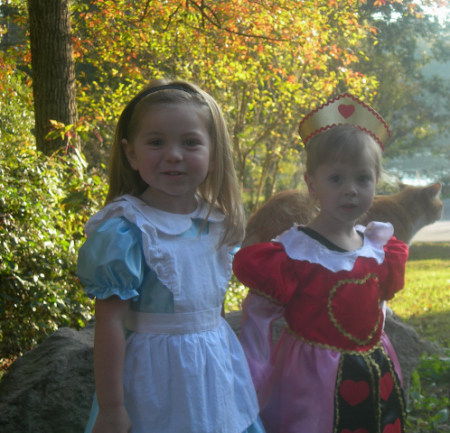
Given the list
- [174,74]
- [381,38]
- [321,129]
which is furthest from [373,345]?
[381,38]

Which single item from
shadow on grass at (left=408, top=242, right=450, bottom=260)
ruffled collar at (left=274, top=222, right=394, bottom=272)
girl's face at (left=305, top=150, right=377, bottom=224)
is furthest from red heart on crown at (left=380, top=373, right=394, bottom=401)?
→ shadow on grass at (left=408, top=242, right=450, bottom=260)

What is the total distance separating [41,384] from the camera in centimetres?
248

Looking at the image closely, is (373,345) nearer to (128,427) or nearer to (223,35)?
(128,427)

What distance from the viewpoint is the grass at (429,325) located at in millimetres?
3299

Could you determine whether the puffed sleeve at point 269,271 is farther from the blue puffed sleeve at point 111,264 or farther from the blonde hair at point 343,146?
the blue puffed sleeve at point 111,264

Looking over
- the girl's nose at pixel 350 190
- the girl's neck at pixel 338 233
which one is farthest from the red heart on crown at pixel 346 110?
the girl's neck at pixel 338 233

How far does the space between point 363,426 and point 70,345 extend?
1.56 meters

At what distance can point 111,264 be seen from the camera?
1440 mm

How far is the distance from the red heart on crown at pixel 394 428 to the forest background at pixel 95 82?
2446 mm

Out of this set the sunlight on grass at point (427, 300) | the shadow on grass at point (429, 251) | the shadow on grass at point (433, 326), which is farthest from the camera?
the shadow on grass at point (429, 251)

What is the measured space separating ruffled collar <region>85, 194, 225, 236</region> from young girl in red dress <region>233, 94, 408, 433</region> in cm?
37

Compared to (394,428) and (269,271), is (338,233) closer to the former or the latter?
(269,271)

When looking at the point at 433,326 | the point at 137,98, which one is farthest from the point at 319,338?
the point at 433,326

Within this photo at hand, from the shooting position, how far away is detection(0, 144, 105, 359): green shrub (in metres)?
3.42
